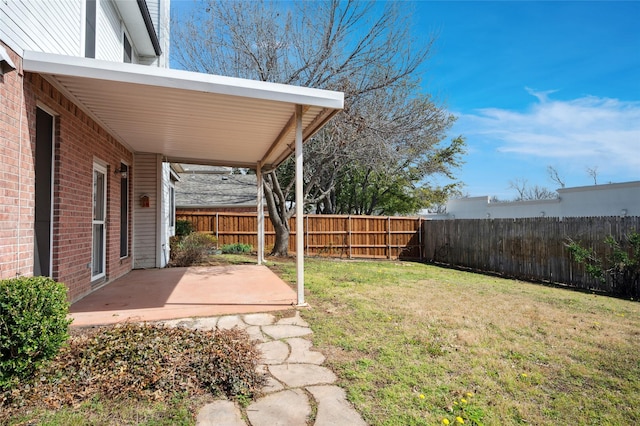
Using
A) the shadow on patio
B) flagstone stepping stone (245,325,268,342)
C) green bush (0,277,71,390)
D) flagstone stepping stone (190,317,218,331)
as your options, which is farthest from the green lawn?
green bush (0,277,71,390)

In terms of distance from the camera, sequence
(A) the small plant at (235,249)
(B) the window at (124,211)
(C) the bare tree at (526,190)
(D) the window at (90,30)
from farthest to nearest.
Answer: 1. (C) the bare tree at (526,190)
2. (A) the small plant at (235,249)
3. (B) the window at (124,211)
4. (D) the window at (90,30)

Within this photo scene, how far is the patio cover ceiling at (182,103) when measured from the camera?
3896 mm

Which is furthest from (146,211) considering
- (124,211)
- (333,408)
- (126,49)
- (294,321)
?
(333,408)

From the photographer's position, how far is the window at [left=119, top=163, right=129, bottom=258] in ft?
26.2

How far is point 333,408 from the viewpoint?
8.25 ft

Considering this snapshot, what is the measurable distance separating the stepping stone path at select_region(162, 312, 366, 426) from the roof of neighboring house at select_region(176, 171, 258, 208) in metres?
12.8

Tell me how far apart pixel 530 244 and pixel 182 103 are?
9.63 m

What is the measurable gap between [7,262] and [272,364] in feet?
8.43

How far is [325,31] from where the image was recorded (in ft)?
31.4

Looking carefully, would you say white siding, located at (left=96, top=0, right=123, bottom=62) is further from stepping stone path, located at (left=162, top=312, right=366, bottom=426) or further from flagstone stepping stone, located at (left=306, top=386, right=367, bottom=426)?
flagstone stepping stone, located at (left=306, top=386, right=367, bottom=426)

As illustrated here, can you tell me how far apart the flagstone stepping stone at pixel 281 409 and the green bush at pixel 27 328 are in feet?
5.09

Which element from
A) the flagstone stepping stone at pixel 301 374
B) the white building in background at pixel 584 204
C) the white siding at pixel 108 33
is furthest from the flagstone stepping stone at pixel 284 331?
the white building in background at pixel 584 204

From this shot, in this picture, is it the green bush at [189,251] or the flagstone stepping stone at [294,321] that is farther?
the green bush at [189,251]

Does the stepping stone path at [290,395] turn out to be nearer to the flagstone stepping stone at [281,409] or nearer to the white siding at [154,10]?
the flagstone stepping stone at [281,409]
